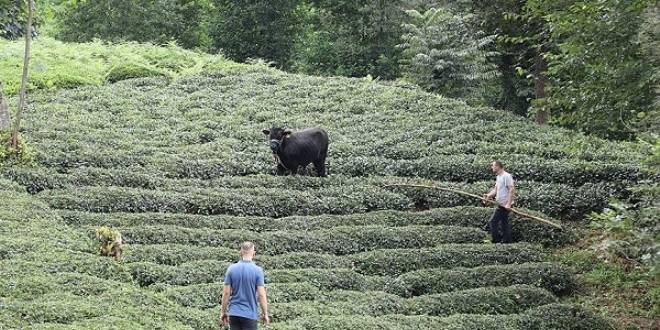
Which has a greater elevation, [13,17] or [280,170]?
Answer: [13,17]

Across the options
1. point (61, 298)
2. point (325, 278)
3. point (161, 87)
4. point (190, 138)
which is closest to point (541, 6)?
point (325, 278)

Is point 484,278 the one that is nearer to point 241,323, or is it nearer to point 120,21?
point 241,323

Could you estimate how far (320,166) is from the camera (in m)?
21.1

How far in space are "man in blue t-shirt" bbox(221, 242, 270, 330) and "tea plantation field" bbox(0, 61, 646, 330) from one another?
1488 millimetres

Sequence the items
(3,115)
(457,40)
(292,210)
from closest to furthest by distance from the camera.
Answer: (292,210)
(3,115)
(457,40)

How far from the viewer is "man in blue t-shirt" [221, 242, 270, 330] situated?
1037 centimetres

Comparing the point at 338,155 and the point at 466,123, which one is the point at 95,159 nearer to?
the point at 338,155

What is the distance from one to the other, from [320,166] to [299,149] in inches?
40.0

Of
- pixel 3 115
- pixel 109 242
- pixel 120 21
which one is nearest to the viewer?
pixel 109 242

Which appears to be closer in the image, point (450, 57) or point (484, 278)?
point (484, 278)

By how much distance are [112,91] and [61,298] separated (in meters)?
17.5

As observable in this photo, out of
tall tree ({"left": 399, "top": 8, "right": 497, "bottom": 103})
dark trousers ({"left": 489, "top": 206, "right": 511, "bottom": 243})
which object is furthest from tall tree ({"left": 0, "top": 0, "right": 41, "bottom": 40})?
tall tree ({"left": 399, "top": 8, "right": 497, "bottom": 103})

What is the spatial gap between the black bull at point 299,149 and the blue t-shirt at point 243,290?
955cm

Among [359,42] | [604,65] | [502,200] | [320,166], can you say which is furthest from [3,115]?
[359,42]
